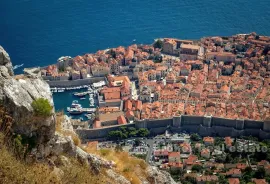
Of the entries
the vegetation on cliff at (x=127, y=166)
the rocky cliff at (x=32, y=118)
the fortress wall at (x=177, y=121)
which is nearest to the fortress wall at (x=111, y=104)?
the fortress wall at (x=177, y=121)

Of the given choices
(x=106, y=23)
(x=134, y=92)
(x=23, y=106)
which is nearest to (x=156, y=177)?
(x=23, y=106)

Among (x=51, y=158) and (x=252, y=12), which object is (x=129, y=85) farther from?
(x=51, y=158)

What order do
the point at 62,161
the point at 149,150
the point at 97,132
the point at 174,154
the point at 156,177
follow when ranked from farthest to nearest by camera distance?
the point at 97,132 < the point at 149,150 < the point at 174,154 < the point at 156,177 < the point at 62,161

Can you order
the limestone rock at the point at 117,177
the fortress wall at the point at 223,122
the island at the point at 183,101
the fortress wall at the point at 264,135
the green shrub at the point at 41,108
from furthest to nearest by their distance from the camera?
the fortress wall at the point at 223,122, the fortress wall at the point at 264,135, the island at the point at 183,101, the limestone rock at the point at 117,177, the green shrub at the point at 41,108

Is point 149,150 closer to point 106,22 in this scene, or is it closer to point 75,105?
point 75,105

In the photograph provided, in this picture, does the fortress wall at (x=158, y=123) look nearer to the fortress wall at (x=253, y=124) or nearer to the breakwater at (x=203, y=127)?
the breakwater at (x=203, y=127)

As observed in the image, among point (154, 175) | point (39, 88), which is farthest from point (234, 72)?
point (39, 88)
